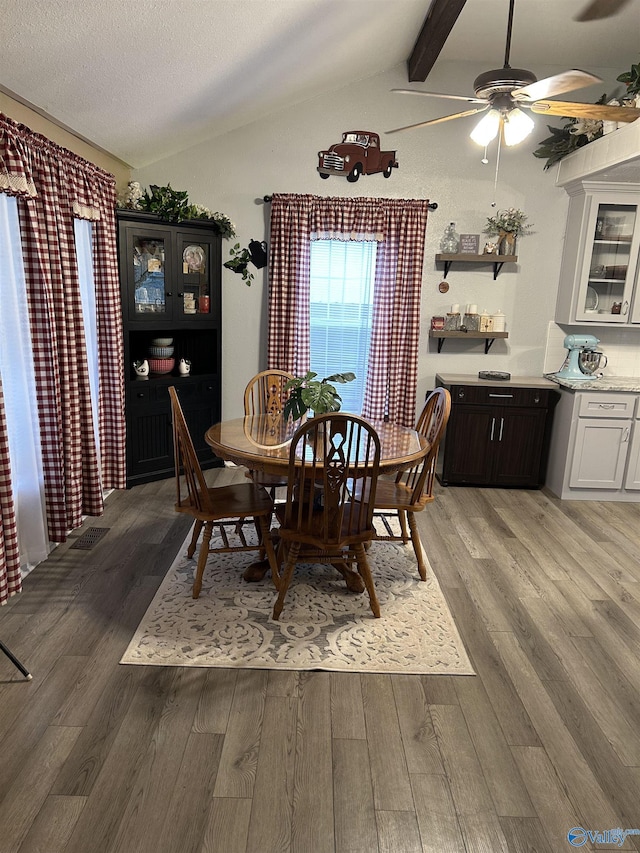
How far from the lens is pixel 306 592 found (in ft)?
10.1

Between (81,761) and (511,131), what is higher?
(511,131)

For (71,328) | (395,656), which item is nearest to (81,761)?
(395,656)

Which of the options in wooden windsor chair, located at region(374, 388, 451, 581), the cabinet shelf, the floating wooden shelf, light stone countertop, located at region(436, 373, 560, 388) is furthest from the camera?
the floating wooden shelf

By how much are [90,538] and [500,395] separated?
3.09m

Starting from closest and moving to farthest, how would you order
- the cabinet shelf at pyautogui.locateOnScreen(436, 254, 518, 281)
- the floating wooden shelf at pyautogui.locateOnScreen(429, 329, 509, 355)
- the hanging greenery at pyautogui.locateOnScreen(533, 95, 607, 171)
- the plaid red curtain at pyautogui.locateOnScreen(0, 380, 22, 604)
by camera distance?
the plaid red curtain at pyautogui.locateOnScreen(0, 380, 22, 604) → the hanging greenery at pyautogui.locateOnScreen(533, 95, 607, 171) → the cabinet shelf at pyautogui.locateOnScreen(436, 254, 518, 281) → the floating wooden shelf at pyautogui.locateOnScreen(429, 329, 509, 355)

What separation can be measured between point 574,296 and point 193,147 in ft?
10.5

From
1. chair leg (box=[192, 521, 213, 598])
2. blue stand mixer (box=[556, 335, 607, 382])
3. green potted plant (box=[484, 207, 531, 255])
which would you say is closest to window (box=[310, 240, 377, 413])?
green potted plant (box=[484, 207, 531, 255])

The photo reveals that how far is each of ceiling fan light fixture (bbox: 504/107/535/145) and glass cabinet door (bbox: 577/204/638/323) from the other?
2.14 metres

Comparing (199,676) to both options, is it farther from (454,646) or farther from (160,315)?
(160,315)

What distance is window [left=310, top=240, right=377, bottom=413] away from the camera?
5.03 meters

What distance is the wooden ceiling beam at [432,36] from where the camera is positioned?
10.8ft

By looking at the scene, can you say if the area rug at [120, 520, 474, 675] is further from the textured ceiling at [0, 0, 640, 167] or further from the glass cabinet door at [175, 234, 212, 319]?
the textured ceiling at [0, 0, 640, 167]

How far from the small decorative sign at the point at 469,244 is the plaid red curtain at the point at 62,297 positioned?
266cm

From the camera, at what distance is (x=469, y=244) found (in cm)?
494
